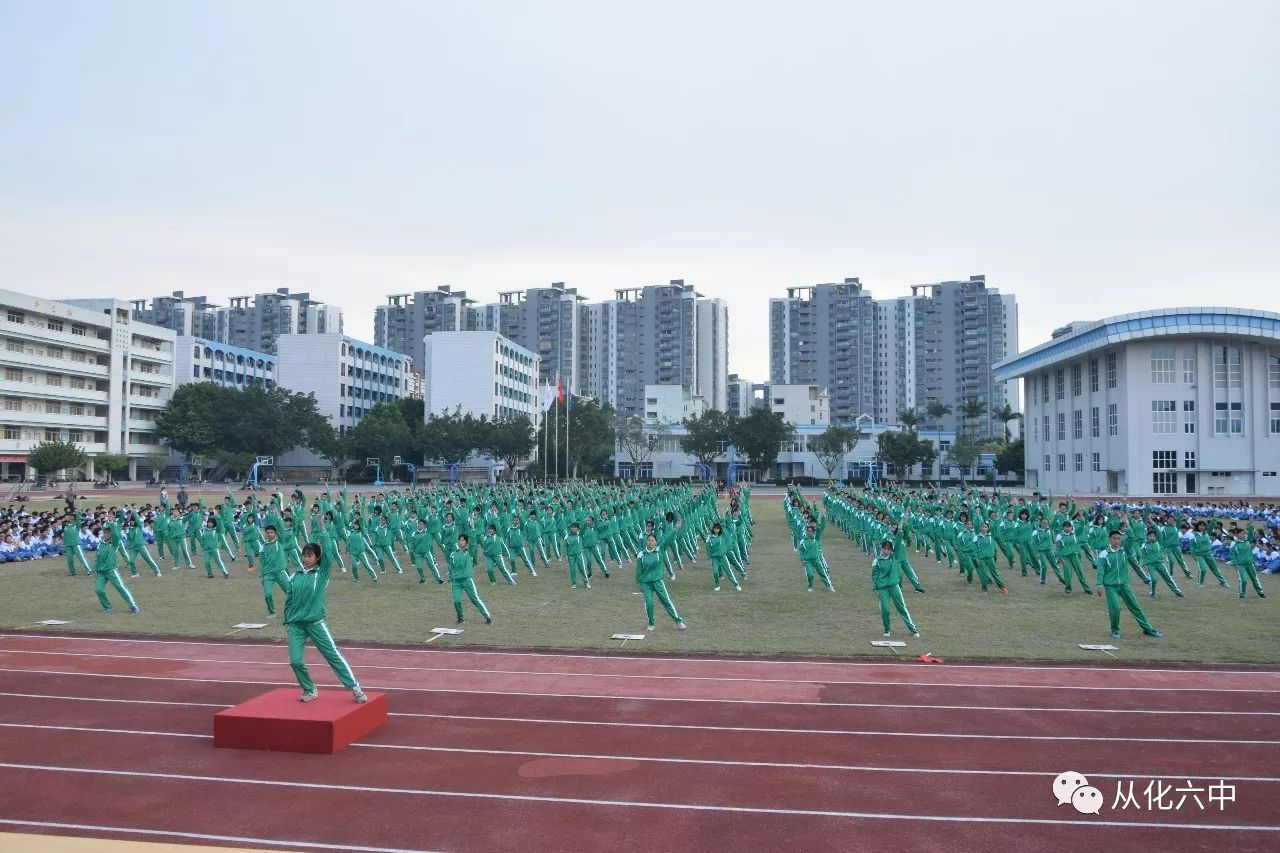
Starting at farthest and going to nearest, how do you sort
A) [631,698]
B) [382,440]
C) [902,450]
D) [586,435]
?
[902,450] < [382,440] < [586,435] < [631,698]

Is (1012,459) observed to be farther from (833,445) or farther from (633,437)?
(633,437)

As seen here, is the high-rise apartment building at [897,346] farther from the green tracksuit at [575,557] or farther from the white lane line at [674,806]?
the white lane line at [674,806]

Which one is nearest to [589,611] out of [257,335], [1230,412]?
[1230,412]

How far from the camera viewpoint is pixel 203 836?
19.8 feet

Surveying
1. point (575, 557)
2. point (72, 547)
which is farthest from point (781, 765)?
point (72, 547)

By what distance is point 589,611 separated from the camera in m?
14.7

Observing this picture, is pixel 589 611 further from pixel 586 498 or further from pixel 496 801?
pixel 586 498

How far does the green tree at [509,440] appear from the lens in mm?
72875

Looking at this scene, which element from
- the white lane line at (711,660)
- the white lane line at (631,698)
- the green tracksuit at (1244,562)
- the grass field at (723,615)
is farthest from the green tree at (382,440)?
the green tracksuit at (1244,562)

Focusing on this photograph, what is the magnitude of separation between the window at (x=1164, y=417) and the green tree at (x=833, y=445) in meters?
29.8

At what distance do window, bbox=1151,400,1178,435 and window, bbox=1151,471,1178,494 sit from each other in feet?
8.43

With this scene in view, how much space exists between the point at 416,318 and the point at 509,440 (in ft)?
218

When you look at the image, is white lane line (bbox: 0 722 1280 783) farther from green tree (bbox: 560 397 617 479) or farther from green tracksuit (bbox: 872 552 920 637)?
green tree (bbox: 560 397 617 479)

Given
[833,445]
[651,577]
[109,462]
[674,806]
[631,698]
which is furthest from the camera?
[833,445]
